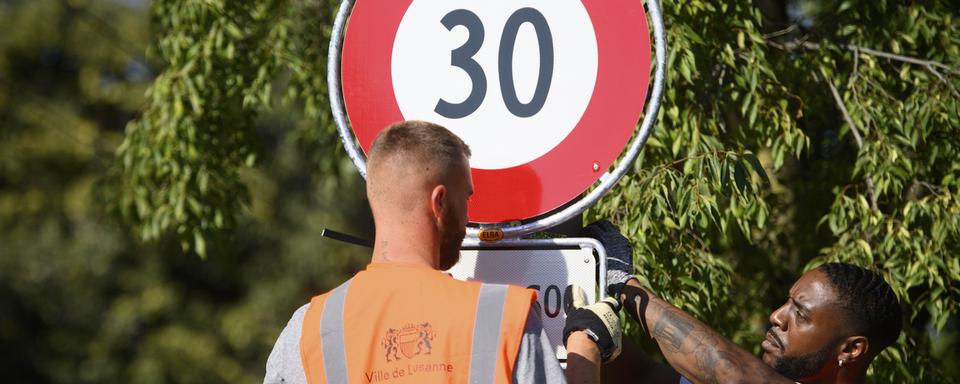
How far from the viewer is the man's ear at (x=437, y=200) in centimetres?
233

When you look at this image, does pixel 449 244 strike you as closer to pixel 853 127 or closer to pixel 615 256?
pixel 615 256

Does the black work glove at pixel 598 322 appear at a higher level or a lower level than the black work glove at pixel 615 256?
lower

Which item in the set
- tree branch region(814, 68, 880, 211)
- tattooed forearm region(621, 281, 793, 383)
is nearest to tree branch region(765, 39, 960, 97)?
tree branch region(814, 68, 880, 211)

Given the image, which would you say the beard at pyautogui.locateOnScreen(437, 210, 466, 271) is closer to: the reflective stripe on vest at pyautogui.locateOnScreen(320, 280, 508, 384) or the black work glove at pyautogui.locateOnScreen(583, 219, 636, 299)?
the reflective stripe on vest at pyautogui.locateOnScreen(320, 280, 508, 384)

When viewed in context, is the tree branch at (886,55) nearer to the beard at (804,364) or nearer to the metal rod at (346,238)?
the beard at (804,364)

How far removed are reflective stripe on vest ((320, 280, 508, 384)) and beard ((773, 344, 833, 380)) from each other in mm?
1294

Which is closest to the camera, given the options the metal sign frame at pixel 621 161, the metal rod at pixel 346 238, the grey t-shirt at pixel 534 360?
the grey t-shirt at pixel 534 360

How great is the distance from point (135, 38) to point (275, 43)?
38.8ft

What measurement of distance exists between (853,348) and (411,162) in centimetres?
149

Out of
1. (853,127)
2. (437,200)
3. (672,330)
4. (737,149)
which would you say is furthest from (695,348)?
(853,127)

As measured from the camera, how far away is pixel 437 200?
2.33 m

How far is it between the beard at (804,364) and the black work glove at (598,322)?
91 cm

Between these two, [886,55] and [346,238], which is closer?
[346,238]

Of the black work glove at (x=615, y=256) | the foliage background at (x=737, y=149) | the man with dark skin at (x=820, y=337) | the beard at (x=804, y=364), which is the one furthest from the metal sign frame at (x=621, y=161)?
the foliage background at (x=737, y=149)
